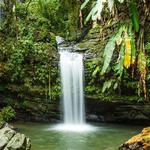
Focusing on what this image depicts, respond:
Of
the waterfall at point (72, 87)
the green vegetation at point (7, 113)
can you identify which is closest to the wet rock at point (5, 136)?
the green vegetation at point (7, 113)

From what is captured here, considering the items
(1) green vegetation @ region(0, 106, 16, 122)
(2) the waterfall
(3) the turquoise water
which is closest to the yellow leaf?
(3) the turquoise water

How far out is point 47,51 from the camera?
1352 centimetres

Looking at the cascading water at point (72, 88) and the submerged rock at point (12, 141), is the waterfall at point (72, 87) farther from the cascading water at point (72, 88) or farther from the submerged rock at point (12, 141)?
the submerged rock at point (12, 141)

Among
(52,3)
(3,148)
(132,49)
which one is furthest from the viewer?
Answer: (52,3)

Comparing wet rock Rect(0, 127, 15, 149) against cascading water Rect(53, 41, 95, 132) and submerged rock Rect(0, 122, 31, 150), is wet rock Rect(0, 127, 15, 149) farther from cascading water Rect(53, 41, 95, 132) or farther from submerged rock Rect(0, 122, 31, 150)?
cascading water Rect(53, 41, 95, 132)

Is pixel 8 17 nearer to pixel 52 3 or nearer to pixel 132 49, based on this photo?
pixel 52 3

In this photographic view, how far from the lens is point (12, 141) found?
24.8ft

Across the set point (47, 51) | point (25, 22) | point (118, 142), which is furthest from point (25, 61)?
point (118, 142)

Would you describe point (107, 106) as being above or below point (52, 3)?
below

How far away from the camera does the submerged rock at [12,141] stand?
23.9 feet

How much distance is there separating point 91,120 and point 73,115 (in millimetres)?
679

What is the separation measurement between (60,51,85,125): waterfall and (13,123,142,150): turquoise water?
0.81 meters

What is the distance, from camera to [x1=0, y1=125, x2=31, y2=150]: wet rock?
7.29 meters

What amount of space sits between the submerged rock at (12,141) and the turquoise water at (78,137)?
75 centimetres
